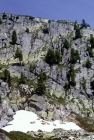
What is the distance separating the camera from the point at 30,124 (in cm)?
7200

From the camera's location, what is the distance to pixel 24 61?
10794cm

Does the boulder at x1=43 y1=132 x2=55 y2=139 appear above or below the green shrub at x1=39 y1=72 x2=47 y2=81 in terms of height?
below

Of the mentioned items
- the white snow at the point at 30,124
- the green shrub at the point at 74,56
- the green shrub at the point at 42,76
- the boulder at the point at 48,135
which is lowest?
the boulder at the point at 48,135

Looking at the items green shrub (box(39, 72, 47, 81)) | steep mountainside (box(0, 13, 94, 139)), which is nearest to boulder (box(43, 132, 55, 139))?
steep mountainside (box(0, 13, 94, 139))

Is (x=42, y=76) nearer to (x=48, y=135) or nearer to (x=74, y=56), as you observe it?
(x=74, y=56)

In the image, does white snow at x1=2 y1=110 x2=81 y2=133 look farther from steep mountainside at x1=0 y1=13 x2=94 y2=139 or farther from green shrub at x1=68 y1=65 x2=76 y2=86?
green shrub at x1=68 y1=65 x2=76 y2=86

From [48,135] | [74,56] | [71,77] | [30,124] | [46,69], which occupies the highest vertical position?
[74,56]

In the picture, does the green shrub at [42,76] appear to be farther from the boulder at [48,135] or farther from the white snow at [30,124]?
the boulder at [48,135]

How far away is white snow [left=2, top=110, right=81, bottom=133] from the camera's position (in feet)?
227

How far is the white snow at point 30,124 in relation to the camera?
6929 centimetres

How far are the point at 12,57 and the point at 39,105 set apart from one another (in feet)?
111

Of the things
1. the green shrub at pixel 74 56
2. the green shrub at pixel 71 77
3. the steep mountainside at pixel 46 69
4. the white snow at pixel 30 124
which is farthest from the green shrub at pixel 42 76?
the white snow at pixel 30 124

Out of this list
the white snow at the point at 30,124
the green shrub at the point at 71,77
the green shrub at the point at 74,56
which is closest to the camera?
the white snow at the point at 30,124

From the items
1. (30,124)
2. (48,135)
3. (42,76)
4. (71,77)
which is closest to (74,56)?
(71,77)
